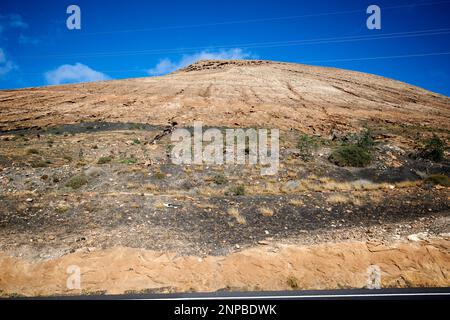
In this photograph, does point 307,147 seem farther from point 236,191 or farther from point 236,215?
point 236,215

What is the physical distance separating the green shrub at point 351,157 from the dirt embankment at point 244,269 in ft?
33.5

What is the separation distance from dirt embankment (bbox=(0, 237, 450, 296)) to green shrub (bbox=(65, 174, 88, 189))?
20.0 ft

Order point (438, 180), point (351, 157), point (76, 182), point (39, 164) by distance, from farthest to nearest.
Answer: point (351, 157), point (39, 164), point (438, 180), point (76, 182)

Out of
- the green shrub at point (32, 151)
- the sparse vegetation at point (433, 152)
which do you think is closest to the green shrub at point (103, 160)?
the green shrub at point (32, 151)

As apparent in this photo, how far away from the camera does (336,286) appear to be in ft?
26.8

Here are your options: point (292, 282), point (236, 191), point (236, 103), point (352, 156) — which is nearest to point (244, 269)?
point (292, 282)

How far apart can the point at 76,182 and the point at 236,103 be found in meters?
22.3

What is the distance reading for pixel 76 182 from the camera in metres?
15.4

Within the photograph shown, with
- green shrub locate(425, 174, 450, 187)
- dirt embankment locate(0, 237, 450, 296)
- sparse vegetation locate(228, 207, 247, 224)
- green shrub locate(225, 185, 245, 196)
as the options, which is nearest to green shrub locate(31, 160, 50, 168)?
dirt embankment locate(0, 237, 450, 296)

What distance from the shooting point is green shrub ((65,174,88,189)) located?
15227 millimetres

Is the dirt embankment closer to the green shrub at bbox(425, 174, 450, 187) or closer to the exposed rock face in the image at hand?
the green shrub at bbox(425, 174, 450, 187)

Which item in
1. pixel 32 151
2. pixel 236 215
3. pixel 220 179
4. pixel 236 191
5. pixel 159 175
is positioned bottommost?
pixel 236 215
